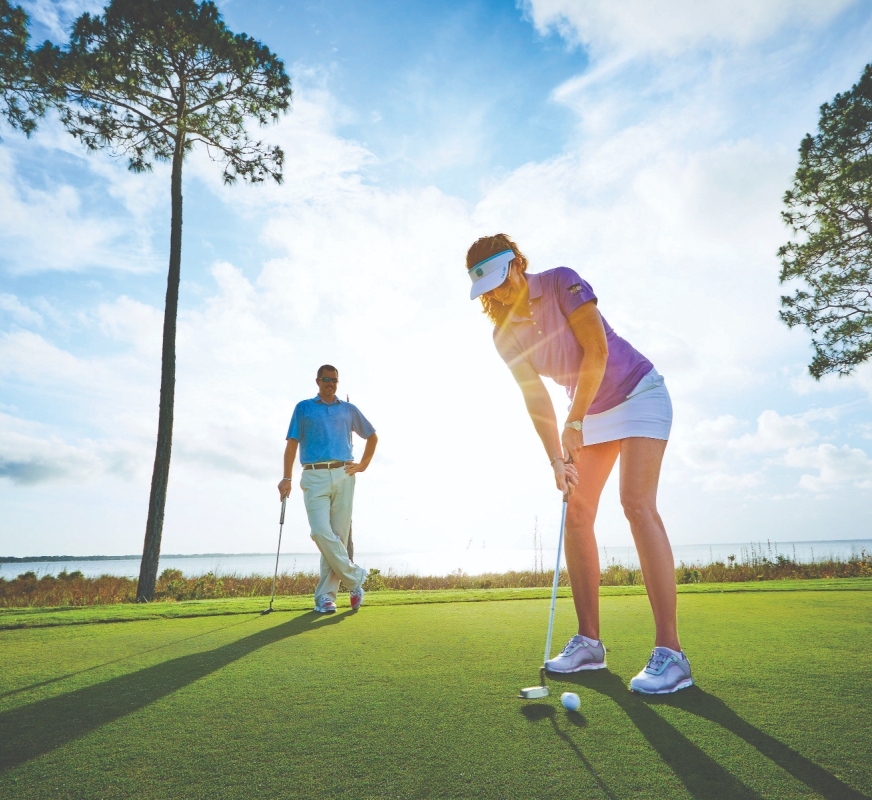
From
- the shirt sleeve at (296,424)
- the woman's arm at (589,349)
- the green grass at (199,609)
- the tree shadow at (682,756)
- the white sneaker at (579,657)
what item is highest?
the shirt sleeve at (296,424)

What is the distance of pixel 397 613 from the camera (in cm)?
486

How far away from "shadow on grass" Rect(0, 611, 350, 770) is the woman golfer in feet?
5.46

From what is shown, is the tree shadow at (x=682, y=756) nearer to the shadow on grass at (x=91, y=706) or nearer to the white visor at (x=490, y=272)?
the shadow on grass at (x=91, y=706)

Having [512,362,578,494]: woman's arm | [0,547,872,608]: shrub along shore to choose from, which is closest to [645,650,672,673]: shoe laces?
[512,362,578,494]: woman's arm

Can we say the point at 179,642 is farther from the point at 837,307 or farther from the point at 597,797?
the point at 837,307

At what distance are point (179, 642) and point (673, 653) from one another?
283 centimetres

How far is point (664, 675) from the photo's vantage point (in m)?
2.35

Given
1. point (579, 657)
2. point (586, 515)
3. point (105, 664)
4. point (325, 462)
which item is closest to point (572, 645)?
point (579, 657)

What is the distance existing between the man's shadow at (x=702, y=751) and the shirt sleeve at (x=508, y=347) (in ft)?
5.38

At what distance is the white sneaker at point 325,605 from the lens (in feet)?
17.1

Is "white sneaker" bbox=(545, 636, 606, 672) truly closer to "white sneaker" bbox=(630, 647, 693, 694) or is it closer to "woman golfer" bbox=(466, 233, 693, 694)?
"woman golfer" bbox=(466, 233, 693, 694)

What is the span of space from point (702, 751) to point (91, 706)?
6.88 feet

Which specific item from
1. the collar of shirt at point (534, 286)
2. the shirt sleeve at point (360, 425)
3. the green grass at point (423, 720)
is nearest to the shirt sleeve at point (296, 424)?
the shirt sleeve at point (360, 425)

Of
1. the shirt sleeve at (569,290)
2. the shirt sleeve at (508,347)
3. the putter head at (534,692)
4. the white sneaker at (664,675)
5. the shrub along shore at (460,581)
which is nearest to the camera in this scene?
the putter head at (534,692)
